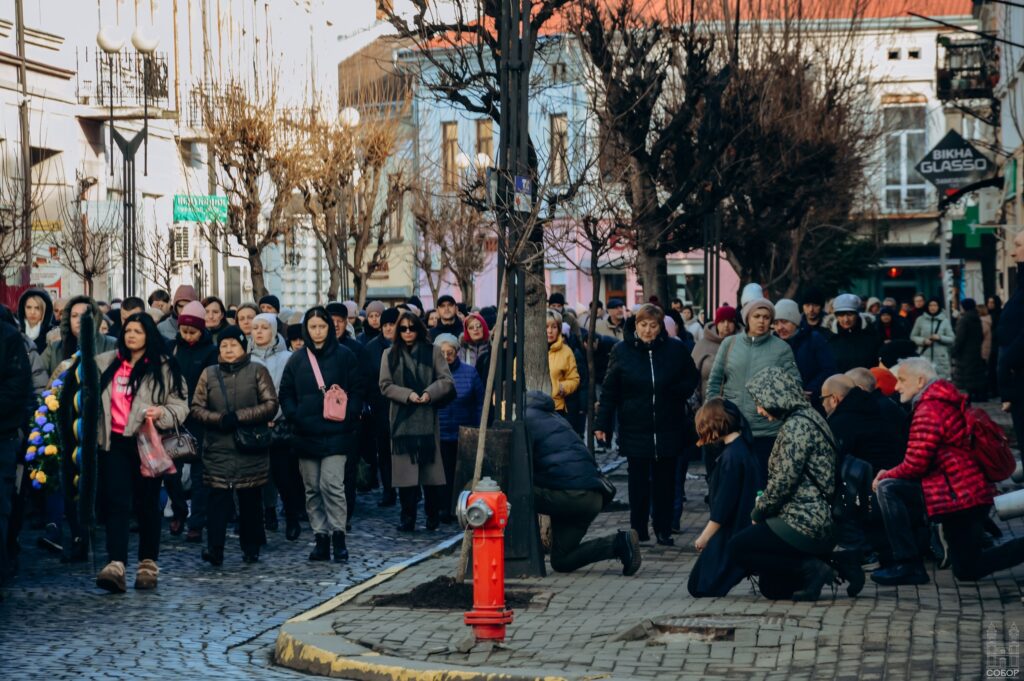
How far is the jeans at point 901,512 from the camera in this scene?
11.2 metres

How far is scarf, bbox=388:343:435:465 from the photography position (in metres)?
15.5

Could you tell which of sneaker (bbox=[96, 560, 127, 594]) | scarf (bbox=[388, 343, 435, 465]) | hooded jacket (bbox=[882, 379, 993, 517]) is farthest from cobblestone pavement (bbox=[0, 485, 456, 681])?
hooded jacket (bbox=[882, 379, 993, 517])

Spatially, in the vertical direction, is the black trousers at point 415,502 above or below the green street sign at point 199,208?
below

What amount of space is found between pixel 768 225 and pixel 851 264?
1660cm

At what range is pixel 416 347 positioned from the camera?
1571 centimetres

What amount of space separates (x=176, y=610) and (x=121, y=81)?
1122 inches

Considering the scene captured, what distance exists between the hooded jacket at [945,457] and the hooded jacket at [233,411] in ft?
16.1

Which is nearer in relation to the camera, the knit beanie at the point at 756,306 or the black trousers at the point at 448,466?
the knit beanie at the point at 756,306

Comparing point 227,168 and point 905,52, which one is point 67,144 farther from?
point 905,52

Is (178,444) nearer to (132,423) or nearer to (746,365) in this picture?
(132,423)

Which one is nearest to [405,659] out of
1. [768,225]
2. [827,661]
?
[827,661]

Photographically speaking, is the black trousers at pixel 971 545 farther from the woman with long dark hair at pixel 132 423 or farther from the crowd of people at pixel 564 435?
the woman with long dark hair at pixel 132 423

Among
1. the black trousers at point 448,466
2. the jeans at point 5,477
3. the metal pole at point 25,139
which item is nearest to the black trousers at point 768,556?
the jeans at point 5,477

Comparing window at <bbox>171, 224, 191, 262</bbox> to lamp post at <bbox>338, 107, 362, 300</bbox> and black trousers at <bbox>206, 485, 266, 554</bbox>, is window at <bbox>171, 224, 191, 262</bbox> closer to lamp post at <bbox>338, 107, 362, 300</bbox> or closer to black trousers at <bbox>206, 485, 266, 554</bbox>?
lamp post at <bbox>338, 107, 362, 300</bbox>
